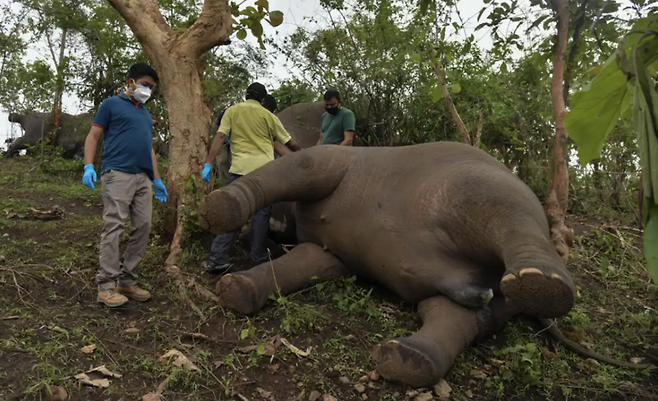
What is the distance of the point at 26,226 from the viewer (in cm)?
476

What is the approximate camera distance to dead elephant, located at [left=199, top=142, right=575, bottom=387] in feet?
8.82

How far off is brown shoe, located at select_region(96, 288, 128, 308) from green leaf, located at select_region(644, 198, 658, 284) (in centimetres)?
312

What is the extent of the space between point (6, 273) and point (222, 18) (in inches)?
98.5

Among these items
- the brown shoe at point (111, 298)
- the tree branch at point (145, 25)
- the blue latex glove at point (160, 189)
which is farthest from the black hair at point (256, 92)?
the brown shoe at point (111, 298)

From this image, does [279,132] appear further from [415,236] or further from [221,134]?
[415,236]

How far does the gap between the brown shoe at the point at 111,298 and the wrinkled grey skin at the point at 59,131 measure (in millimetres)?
6553

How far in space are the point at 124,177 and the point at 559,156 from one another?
3.11 metres

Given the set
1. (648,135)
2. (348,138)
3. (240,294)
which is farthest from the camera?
(348,138)

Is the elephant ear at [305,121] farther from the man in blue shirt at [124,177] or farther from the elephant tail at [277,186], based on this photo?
the man in blue shirt at [124,177]

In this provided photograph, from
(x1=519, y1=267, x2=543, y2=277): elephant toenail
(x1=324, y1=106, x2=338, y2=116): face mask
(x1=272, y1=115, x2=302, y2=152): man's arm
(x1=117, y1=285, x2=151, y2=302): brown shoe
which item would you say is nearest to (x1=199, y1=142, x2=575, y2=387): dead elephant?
(x1=519, y1=267, x2=543, y2=277): elephant toenail

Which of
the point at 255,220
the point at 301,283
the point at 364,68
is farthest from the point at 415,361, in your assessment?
the point at 364,68

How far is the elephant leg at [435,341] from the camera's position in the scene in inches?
105

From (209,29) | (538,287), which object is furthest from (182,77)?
(538,287)

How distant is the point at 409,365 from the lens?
2.67 meters
